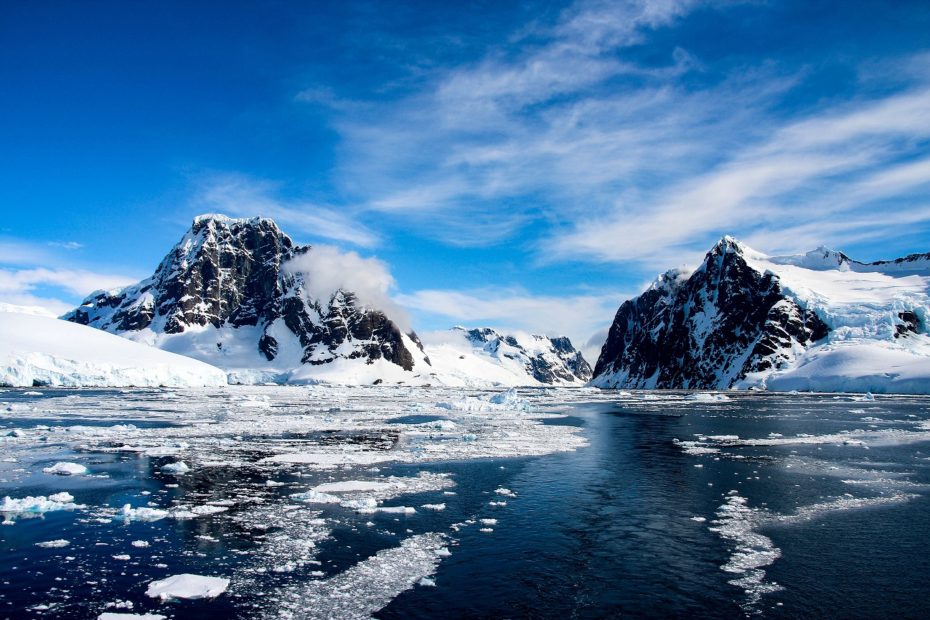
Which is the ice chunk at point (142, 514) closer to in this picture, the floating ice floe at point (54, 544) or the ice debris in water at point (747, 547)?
the floating ice floe at point (54, 544)

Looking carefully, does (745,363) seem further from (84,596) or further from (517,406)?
(84,596)

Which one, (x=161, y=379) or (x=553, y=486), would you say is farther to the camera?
(x=161, y=379)

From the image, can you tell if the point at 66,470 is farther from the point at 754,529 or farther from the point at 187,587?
the point at 754,529

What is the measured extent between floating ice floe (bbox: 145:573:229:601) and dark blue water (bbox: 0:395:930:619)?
15.7 inches

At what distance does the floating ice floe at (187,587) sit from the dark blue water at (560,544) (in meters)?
0.40

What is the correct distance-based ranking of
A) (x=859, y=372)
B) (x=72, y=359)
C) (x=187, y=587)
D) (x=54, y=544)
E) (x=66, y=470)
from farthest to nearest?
1. (x=859, y=372)
2. (x=72, y=359)
3. (x=66, y=470)
4. (x=54, y=544)
5. (x=187, y=587)

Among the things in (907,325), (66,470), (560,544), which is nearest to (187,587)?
(560,544)

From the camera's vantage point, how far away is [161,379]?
130 metres

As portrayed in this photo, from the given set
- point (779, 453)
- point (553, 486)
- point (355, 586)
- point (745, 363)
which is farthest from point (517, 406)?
point (745, 363)

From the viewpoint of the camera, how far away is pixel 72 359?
110 metres

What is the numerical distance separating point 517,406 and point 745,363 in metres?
148

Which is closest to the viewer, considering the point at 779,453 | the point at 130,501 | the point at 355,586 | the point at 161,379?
the point at 355,586

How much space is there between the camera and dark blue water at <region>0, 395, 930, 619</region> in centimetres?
1248

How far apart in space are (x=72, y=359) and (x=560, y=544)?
122303 mm
